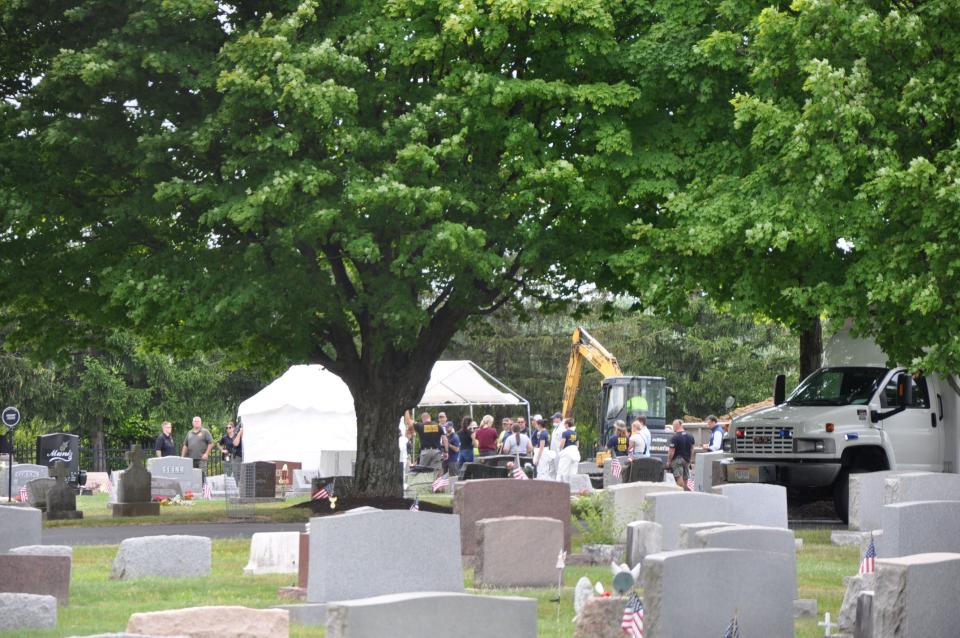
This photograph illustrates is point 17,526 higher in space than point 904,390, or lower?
lower

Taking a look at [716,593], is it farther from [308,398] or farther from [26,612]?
[308,398]

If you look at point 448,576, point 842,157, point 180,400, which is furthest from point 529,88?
point 180,400

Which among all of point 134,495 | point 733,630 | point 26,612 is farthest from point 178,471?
point 733,630

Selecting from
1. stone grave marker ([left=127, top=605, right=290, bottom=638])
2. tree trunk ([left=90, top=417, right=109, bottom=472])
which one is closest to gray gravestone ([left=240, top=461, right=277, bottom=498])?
tree trunk ([left=90, top=417, right=109, bottom=472])

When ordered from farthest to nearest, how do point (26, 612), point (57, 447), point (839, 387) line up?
1. point (57, 447)
2. point (839, 387)
3. point (26, 612)

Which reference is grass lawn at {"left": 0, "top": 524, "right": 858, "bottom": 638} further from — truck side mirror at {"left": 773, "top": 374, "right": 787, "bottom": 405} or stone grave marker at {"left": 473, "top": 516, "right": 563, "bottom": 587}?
truck side mirror at {"left": 773, "top": 374, "right": 787, "bottom": 405}

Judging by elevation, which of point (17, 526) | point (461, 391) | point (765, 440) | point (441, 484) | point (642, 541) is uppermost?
point (461, 391)

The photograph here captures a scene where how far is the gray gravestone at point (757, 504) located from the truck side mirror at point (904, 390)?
21.7 ft

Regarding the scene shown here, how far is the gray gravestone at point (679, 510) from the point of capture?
15.7m

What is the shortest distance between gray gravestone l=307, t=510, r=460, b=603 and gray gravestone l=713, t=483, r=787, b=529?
6.94 metres

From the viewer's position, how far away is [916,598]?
927 centimetres

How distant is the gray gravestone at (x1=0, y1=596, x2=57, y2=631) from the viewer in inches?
450

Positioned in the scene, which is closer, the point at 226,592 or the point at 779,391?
the point at 226,592

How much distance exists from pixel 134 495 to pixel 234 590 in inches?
506
